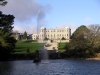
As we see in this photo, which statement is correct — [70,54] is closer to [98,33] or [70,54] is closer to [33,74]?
[98,33]

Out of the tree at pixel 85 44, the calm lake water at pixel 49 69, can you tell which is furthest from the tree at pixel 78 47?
the calm lake water at pixel 49 69

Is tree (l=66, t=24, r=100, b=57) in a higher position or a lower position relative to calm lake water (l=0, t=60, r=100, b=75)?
higher

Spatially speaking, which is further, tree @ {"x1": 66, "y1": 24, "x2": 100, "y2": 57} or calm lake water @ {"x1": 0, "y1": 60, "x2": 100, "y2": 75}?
tree @ {"x1": 66, "y1": 24, "x2": 100, "y2": 57}

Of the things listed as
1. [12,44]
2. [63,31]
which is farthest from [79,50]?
[63,31]

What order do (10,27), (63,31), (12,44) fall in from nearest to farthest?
(10,27) < (12,44) < (63,31)

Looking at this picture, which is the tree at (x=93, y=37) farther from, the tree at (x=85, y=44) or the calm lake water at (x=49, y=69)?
the calm lake water at (x=49, y=69)

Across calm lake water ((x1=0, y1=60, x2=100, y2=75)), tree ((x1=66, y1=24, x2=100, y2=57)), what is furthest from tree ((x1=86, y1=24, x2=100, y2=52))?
calm lake water ((x1=0, y1=60, x2=100, y2=75))

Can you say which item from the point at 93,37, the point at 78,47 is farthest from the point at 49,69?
the point at 93,37

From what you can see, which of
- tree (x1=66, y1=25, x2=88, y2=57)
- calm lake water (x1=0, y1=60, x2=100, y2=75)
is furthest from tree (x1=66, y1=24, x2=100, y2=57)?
calm lake water (x1=0, y1=60, x2=100, y2=75)

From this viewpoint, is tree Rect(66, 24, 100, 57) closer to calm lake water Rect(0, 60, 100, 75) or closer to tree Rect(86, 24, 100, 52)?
tree Rect(86, 24, 100, 52)

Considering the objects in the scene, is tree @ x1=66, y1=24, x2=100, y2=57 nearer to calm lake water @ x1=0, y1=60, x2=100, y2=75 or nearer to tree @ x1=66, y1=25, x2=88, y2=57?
tree @ x1=66, y1=25, x2=88, y2=57

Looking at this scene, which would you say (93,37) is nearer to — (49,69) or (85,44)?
(85,44)

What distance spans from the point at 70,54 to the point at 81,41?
193 inches

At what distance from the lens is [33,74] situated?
3117 centimetres
